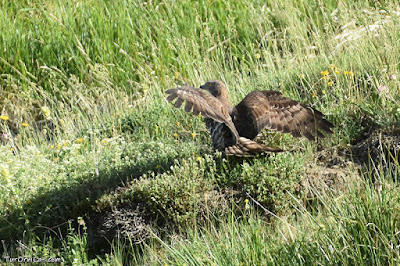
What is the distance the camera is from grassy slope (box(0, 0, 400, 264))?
3.87 metres

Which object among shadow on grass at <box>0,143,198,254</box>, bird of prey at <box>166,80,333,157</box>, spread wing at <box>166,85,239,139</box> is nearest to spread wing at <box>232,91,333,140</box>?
bird of prey at <box>166,80,333,157</box>

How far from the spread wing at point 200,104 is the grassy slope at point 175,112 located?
0.42m

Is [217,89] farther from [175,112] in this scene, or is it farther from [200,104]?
[200,104]

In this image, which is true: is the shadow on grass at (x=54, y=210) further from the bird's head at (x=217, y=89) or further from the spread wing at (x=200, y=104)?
the bird's head at (x=217, y=89)

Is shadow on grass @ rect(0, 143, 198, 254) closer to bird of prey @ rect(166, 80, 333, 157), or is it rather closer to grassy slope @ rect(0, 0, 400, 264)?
grassy slope @ rect(0, 0, 400, 264)

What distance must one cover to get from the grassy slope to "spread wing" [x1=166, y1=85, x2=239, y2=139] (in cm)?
42

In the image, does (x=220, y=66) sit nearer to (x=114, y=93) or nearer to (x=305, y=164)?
(x=114, y=93)

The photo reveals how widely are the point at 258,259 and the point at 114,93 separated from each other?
14.0 feet

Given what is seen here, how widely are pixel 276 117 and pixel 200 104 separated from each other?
921 millimetres

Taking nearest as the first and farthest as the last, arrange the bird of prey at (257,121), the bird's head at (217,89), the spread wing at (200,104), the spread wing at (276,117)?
the spread wing at (200,104)
the bird of prey at (257,121)
the spread wing at (276,117)
the bird's head at (217,89)

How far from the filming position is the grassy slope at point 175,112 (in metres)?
3.87

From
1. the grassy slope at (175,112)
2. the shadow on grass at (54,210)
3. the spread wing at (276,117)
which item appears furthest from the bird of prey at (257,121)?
the shadow on grass at (54,210)

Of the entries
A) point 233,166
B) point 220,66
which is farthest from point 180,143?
point 220,66

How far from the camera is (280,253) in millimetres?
3490
